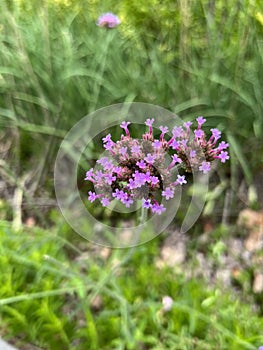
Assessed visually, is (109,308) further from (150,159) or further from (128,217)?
(150,159)

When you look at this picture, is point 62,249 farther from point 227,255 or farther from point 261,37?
point 261,37

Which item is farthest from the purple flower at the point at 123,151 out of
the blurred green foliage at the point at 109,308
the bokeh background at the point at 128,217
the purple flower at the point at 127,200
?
the bokeh background at the point at 128,217

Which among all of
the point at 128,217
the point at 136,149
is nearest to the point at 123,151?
the point at 136,149

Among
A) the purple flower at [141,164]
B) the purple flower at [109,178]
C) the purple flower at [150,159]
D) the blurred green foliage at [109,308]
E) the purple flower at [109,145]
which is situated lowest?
the blurred green foliage at [109,308]

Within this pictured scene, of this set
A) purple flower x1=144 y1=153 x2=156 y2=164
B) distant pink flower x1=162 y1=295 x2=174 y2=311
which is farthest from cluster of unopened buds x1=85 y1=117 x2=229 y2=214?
distant pink flower x1=162 y1=295 x2=174 y2=311

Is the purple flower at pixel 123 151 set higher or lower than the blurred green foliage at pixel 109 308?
higher

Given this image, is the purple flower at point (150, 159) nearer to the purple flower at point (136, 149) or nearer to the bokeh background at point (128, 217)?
the purple flower at point (136, 149)

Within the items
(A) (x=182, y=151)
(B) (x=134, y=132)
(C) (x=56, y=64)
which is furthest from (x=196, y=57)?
(A) (x=182, y=151)

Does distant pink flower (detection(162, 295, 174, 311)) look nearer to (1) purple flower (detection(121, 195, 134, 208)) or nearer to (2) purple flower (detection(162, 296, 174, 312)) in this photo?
(2) purple flower (detection(162, 296, 174, 312))
